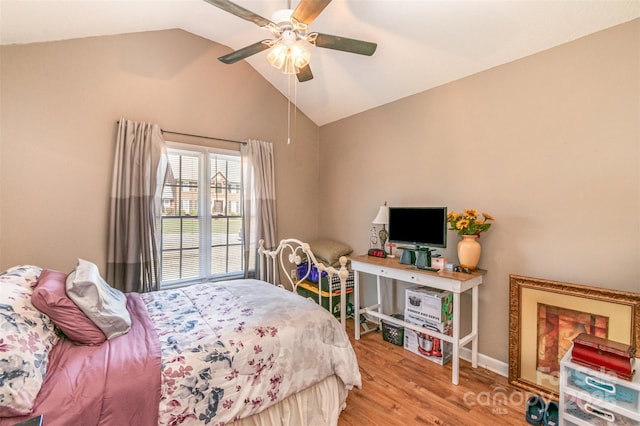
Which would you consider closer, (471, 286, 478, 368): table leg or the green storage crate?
(471, 286, 478, 368): table leg

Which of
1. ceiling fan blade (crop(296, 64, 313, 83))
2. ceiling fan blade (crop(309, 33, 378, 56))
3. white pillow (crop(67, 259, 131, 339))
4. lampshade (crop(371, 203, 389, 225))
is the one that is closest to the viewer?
white pillow (crop(67, 259, 131, 339))

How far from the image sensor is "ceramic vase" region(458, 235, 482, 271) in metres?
2.38

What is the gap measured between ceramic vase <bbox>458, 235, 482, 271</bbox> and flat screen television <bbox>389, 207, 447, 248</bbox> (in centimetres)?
15

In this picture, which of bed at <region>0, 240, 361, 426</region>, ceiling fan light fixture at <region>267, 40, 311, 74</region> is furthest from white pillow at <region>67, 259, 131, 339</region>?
ceiling fan light fixture at <region>267, 40, 311, 74</region>

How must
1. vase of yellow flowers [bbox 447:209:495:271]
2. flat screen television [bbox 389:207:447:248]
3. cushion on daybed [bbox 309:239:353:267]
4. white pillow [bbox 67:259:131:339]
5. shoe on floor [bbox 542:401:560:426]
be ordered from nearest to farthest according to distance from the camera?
1. white pillow [bbox 67:259:131:339]
2. shoe on floor [bbox 542:401:560:426]
3. vase of yellow flowers [bbox 447:209:495:271]
4. flat screen television [bbox 389:207:447:248]
5. cushion on daybed [bbox 309:239:353:267]

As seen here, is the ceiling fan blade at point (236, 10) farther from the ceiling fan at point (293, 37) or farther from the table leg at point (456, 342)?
the table leg at point (456, 342)

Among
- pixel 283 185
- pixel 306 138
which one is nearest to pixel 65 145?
pixel 283 185

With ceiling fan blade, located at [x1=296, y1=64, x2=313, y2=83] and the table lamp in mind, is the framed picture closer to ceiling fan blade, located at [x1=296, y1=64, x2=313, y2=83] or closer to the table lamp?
the table lamp

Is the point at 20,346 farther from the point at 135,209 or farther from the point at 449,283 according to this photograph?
the point at 449,283

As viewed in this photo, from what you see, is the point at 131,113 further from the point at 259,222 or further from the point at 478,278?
the point at 478,278

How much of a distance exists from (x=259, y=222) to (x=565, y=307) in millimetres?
2877

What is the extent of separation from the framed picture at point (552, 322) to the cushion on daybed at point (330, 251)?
1807 mm

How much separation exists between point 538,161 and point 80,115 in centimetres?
380

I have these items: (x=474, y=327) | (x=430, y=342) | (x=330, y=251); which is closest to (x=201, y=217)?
(x=330, y=251)
